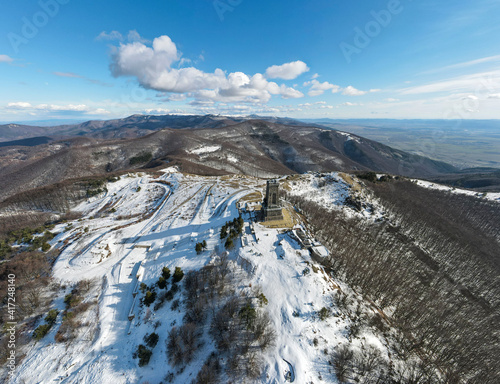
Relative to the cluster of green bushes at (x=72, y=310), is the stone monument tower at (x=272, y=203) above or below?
above

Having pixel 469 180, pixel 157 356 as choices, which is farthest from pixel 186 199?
pixel 469 180

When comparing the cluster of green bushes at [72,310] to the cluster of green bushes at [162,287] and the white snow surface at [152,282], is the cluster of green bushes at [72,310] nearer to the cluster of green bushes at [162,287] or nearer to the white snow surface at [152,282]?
the white snow surface at [152,282]

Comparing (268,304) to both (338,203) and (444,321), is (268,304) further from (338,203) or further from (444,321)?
(338,203)

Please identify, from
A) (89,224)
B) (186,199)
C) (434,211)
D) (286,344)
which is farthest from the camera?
(434,211)

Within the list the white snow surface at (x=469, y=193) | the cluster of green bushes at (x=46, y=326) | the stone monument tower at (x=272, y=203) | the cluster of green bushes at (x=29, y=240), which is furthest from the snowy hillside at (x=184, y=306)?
the white snow surface at (x=469, y=193)

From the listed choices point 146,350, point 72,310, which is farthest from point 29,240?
point 146,350

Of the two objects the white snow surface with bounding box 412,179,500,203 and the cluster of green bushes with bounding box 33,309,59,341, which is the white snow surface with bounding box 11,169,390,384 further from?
the white snow surface with bounding box 412,179,500,203
